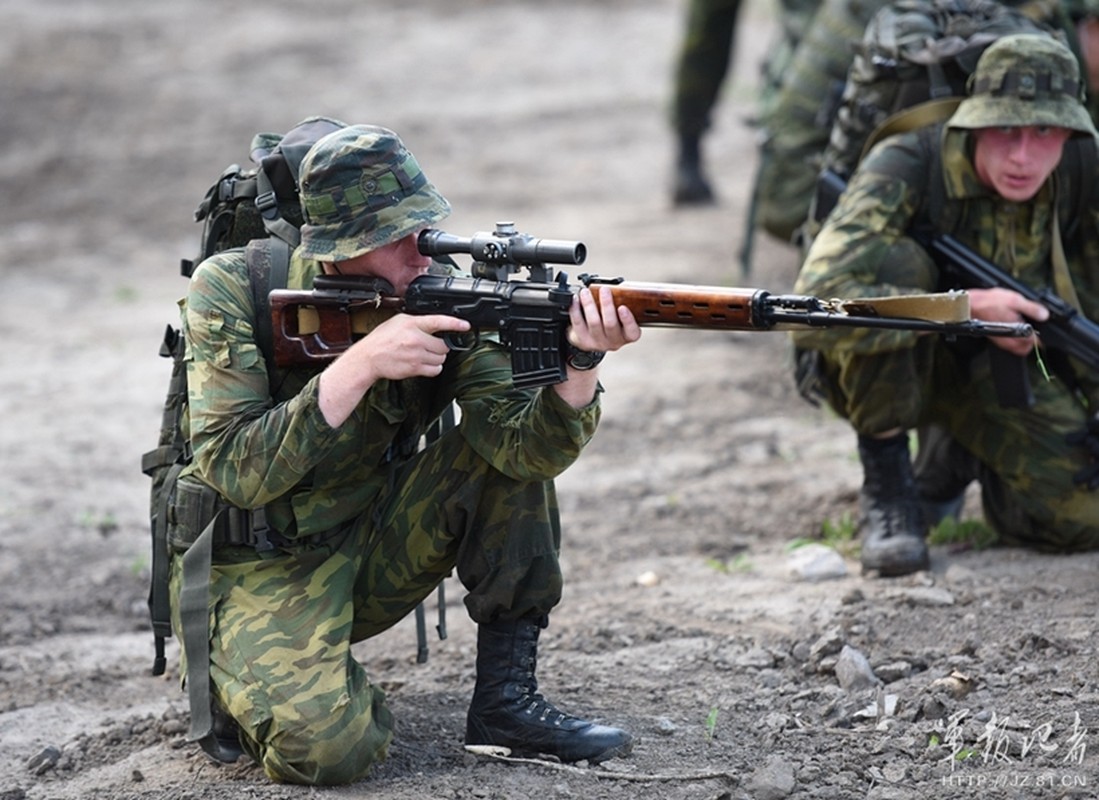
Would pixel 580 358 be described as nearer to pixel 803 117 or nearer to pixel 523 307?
pixel 523 307

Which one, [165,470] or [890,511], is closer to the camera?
[165,470]

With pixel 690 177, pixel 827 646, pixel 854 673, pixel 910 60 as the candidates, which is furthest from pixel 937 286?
pixel 690 177

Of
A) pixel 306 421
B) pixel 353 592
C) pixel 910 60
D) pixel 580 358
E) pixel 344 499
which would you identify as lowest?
pixel 353 592

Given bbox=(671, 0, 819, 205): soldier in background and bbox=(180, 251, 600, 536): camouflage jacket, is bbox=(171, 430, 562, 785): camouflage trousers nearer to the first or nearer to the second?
bbox=(180, 251, 600, 536): camouflage jacket

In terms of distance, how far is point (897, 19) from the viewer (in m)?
6.36

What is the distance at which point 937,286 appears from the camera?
5664mm

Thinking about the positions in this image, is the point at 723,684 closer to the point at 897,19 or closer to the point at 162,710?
the point at 162,710

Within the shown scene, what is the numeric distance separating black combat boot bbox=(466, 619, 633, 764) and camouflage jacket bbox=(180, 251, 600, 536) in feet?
1.51

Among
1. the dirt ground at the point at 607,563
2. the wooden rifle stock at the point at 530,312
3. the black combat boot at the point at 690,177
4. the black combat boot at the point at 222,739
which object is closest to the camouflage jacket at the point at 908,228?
the dirt ground at the point at 607,563

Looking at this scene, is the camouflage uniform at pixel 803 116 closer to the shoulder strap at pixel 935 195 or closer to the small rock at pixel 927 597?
the shoulder strap at pixel 935 195

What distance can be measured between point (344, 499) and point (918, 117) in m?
2.56

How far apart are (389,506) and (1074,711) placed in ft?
6.11

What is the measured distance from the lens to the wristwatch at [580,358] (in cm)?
404

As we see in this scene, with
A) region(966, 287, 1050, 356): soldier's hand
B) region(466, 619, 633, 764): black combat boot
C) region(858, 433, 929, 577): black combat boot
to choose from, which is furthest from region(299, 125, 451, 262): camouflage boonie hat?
region(858, 433, 929, 577): black combat boot
